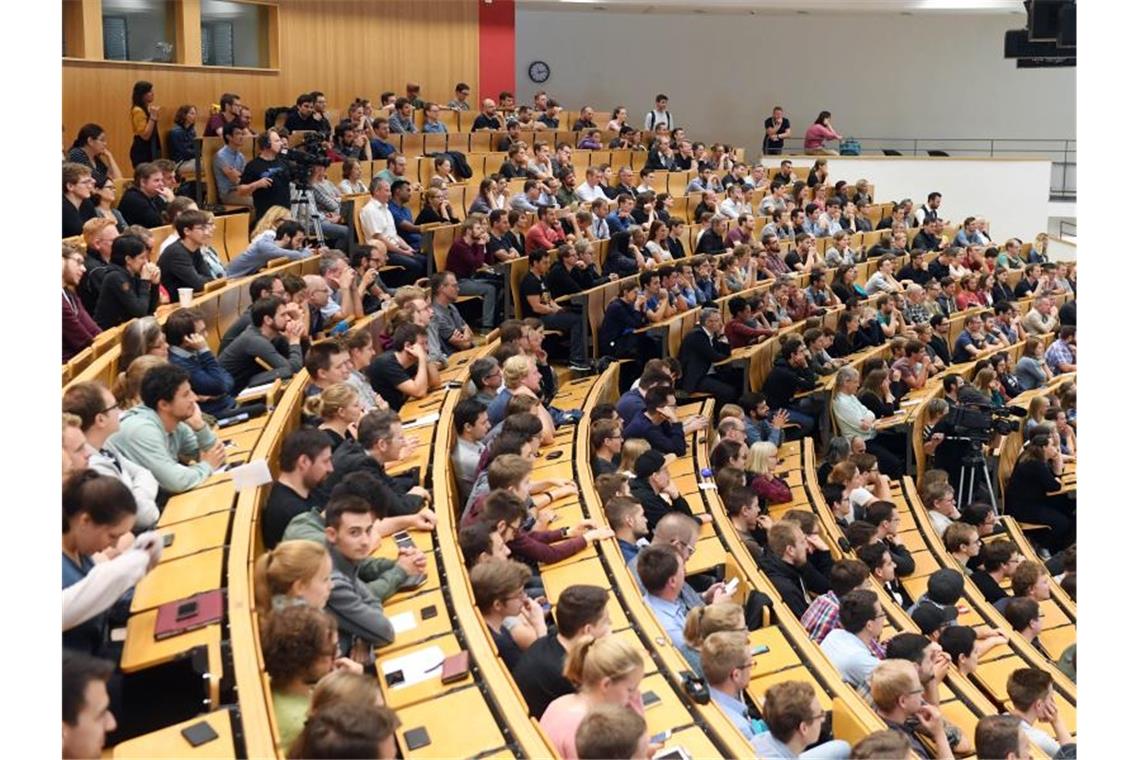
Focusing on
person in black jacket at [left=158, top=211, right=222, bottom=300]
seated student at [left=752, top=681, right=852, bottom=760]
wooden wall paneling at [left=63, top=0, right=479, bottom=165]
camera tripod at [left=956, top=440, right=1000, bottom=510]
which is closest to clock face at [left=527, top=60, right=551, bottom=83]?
wooden wall paneling at [left=63, top=0, right=479, bottom=165]

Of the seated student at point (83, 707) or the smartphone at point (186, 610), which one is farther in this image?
the smartphone at point (186, 610)

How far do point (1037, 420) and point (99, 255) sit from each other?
4.16 m

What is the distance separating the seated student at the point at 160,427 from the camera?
2793 mm

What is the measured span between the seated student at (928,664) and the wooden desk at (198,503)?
5.15 feet

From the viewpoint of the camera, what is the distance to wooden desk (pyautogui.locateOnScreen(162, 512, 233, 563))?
256 centimetres

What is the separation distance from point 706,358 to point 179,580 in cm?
382

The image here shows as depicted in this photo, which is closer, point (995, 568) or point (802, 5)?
point (995, 568)

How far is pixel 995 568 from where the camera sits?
4547mm

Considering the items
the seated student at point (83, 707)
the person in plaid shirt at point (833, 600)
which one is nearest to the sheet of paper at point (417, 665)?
the seated student at point (83, 707)

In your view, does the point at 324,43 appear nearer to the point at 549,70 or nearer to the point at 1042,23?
the point at 549,70

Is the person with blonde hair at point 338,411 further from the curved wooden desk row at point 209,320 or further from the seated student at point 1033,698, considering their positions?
the seated student at point 1033,698

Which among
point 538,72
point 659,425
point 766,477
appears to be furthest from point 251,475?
point 538,72

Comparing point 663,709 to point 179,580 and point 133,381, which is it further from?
point 133,381

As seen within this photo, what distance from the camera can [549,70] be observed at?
12.5 metres
